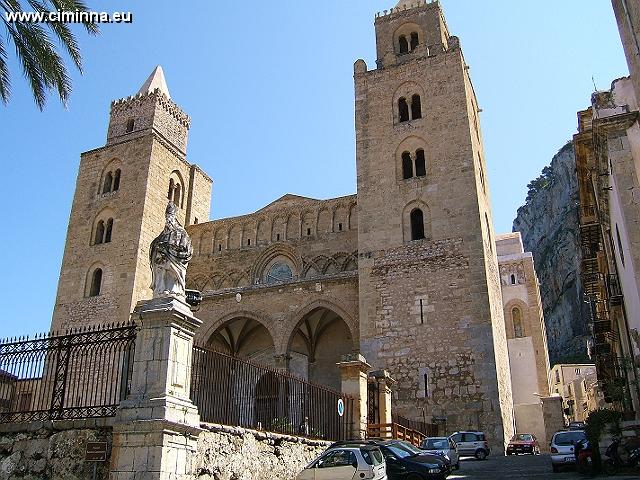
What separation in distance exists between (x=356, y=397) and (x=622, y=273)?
6.61 meters

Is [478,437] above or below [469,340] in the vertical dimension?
below

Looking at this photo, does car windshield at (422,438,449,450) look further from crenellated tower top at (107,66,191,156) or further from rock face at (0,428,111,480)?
crenellated tower top at (107,66,191,156)

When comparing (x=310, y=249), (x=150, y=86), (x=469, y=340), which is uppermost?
(x=150, y=86)

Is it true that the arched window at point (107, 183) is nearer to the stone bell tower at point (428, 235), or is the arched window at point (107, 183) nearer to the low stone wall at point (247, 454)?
the stone bell tower at point (428, 235)

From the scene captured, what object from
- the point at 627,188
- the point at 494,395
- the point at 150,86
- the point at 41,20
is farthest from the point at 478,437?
the point at 150,86

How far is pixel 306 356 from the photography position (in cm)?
2283

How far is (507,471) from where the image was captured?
12.5 metres

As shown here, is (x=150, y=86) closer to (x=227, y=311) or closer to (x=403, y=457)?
(x=227, y=311)

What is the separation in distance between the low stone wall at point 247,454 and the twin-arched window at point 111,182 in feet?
65.3

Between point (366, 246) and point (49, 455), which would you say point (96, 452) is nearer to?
point (49, 455)

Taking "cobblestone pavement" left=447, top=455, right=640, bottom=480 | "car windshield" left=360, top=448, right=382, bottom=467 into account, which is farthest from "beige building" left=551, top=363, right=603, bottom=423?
"car windshield" left=360, top=448, right=382, bottom=467

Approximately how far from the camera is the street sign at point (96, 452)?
23.2ft

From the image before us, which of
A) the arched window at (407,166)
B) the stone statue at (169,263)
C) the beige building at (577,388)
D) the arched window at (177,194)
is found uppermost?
the arched window at (177,194)

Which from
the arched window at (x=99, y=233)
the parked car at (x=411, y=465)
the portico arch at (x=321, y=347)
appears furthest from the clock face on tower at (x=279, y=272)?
the parked car at (x=411, y=465)
